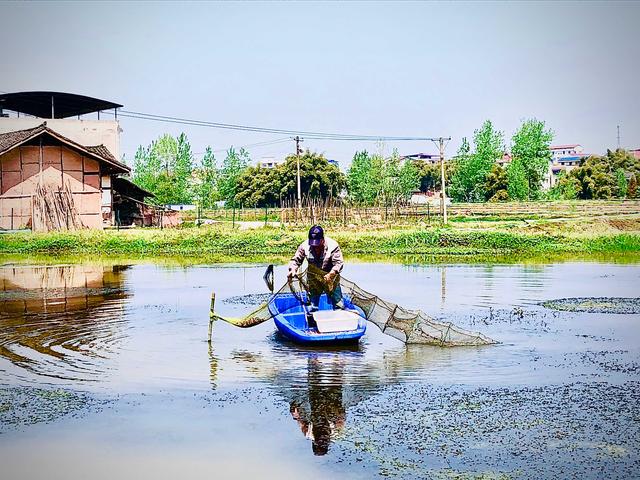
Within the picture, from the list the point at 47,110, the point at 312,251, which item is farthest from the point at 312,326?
the point at 47,110

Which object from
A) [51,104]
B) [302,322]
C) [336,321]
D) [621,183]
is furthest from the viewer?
[621,183]

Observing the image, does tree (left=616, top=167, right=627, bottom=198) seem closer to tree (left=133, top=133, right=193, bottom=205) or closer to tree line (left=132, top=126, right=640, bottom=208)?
tree line (left=132, top=126, right=640, bottom=208)

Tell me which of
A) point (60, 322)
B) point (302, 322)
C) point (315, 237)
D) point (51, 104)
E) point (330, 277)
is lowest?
point (60, 322)

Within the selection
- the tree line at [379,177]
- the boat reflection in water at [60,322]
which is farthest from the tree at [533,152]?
the boat reflection in water at [60,322]

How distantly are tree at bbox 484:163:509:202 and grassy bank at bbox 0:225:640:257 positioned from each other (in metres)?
30.1

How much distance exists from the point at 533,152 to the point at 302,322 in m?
63.1

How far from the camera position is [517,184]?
6769 cm

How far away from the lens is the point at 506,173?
2739 inches

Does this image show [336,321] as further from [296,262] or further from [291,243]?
[291,243]

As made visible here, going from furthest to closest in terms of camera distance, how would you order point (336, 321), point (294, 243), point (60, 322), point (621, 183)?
point (621, 183) < point (294, 243) < point (60, 322) < point (336, 321)

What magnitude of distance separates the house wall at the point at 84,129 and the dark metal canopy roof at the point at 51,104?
3.56ft

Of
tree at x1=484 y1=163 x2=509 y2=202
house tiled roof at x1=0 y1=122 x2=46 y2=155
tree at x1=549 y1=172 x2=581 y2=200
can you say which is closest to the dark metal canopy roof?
house tiled roof at x1=0 y1=122 x2=46 y2=155

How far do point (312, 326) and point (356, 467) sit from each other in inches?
232

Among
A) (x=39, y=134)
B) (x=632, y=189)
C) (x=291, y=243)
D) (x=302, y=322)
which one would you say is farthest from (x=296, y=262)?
(x=632, y=189)
